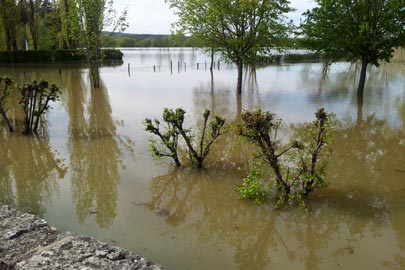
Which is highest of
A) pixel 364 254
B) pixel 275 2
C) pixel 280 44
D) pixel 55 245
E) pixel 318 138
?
pixel 275 2

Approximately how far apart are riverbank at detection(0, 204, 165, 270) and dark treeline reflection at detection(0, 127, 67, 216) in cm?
145

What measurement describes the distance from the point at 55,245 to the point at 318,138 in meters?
4.67

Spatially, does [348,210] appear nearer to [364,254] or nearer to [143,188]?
[364,254]

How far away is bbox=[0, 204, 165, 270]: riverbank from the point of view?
12.6 feet

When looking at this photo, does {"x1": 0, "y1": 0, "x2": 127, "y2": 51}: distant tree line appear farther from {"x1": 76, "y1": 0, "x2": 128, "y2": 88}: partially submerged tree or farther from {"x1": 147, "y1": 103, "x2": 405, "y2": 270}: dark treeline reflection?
{"x1": 147, "y1": 103, "x2": 405, "y2": 270}: dark treeline reflection

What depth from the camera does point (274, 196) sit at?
262 inches

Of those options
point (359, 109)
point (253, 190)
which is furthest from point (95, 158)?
point (359, 109)

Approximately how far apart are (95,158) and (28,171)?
1.60 meters

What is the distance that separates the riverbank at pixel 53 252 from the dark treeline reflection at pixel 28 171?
1.45m

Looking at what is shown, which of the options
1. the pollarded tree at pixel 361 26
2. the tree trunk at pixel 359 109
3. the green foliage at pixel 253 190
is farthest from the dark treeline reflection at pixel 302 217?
the pollarded tree at pixel 361 26

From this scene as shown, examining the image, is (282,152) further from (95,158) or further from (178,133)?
(95,158)

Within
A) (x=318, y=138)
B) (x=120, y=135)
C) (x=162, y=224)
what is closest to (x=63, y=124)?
(x=120, y=135)

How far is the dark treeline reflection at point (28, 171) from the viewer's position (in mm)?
6582

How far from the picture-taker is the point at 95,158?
9.05m
